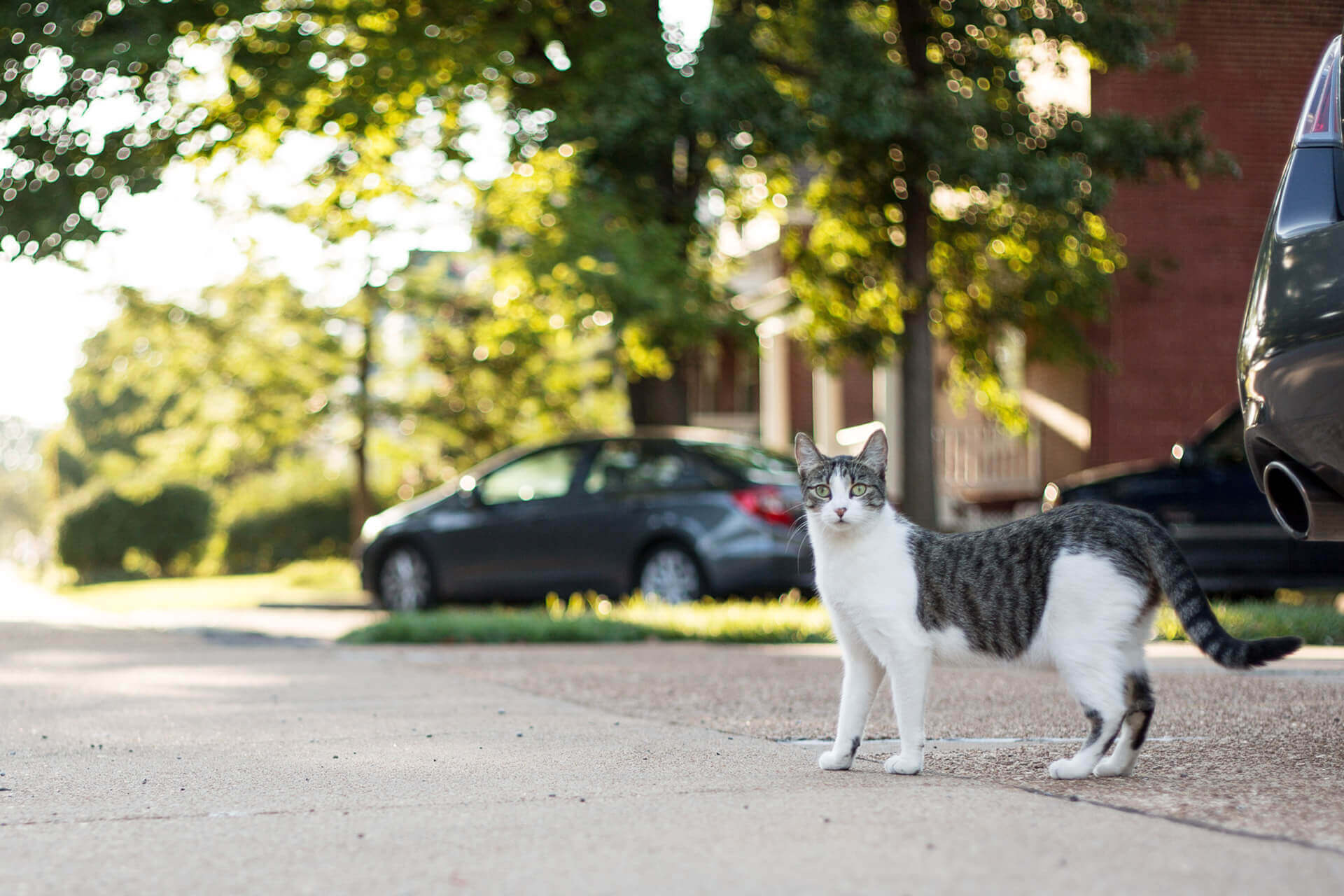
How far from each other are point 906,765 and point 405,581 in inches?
372

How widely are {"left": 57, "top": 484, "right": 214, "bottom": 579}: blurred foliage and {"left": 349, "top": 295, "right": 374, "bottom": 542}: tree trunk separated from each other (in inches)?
375

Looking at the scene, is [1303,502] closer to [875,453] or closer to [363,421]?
[875,453]

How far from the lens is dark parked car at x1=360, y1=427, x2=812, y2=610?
1132 centimetres

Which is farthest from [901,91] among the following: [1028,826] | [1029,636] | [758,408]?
[758,408]

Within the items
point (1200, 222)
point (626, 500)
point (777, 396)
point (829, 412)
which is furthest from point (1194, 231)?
point (777, 396)

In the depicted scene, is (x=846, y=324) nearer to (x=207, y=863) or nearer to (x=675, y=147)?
(x=675, y=147)

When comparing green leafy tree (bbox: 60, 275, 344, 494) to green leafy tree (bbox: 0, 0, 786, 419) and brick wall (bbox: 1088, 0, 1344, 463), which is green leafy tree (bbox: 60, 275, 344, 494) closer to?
green leafy tree (bbox: 0, 0, 786, 419)

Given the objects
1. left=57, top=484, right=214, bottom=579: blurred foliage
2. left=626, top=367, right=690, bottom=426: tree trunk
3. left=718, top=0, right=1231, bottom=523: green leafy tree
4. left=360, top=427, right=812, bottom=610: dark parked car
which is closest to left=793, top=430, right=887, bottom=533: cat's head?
left=360, top=427, right=812, bottom=610: dark parked car

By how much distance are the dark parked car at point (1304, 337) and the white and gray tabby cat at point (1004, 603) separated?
1.37ft

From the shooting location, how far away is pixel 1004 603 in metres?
4.36

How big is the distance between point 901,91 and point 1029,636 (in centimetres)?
1068

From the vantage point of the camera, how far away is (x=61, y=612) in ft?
55.9

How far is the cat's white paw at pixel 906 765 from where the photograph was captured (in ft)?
14.4

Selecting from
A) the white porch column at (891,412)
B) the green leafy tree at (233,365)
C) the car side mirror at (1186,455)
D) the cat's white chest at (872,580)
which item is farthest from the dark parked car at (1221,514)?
the green leafy tree at (233,365)
